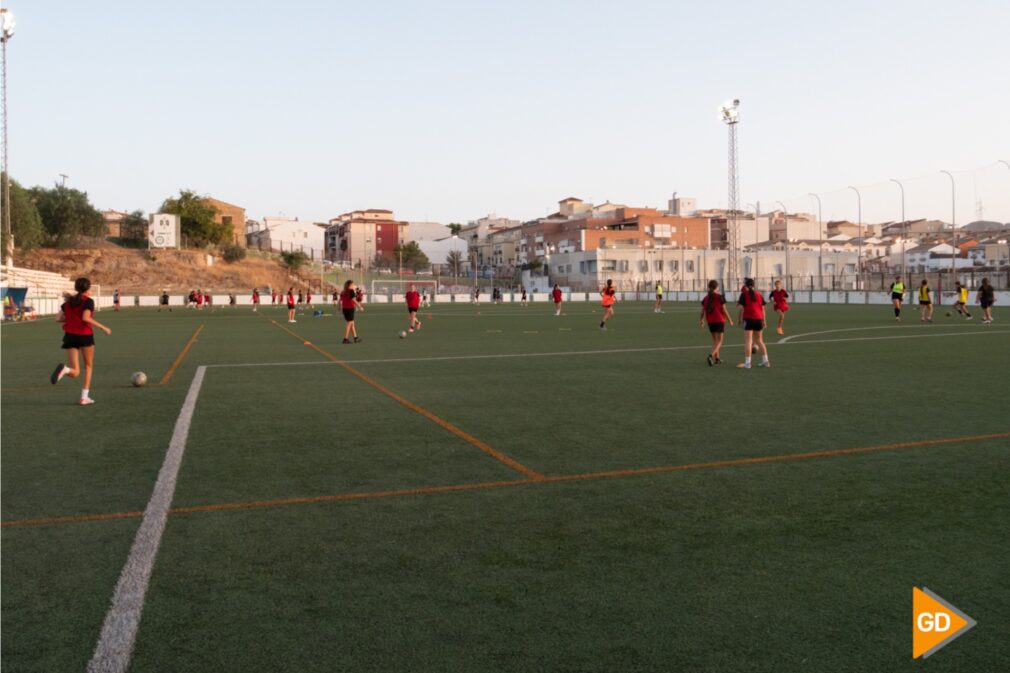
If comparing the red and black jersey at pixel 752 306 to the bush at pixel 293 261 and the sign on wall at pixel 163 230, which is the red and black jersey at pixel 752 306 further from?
the bush at pixel 293 261

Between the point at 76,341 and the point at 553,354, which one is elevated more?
the point at 76,341

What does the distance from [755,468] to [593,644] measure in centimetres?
405

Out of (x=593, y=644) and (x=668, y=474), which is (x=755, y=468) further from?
(x=593, y=644)

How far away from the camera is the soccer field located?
3.88 meters

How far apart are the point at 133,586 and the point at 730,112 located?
2826 inches

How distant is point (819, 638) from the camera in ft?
12.8

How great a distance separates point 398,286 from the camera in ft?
328

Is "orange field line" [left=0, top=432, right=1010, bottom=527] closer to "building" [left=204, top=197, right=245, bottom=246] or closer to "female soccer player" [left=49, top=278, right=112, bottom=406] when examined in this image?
"female soccer player" [left=49, top=278, right=112, bottom=406]

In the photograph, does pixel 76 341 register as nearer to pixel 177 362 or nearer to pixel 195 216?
pixel 177 362

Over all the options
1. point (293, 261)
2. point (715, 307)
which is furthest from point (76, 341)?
point (293, 261)

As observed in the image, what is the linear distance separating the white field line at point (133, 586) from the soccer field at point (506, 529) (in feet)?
0.07

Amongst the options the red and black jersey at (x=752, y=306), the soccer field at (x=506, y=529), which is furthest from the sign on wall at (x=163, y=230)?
the red and black jersey at (x=752, y=306)

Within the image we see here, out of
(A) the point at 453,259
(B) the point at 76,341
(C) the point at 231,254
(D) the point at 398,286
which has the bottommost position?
(B) the point at 76,341

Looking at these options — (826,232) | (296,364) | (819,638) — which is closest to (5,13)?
(296,364)
